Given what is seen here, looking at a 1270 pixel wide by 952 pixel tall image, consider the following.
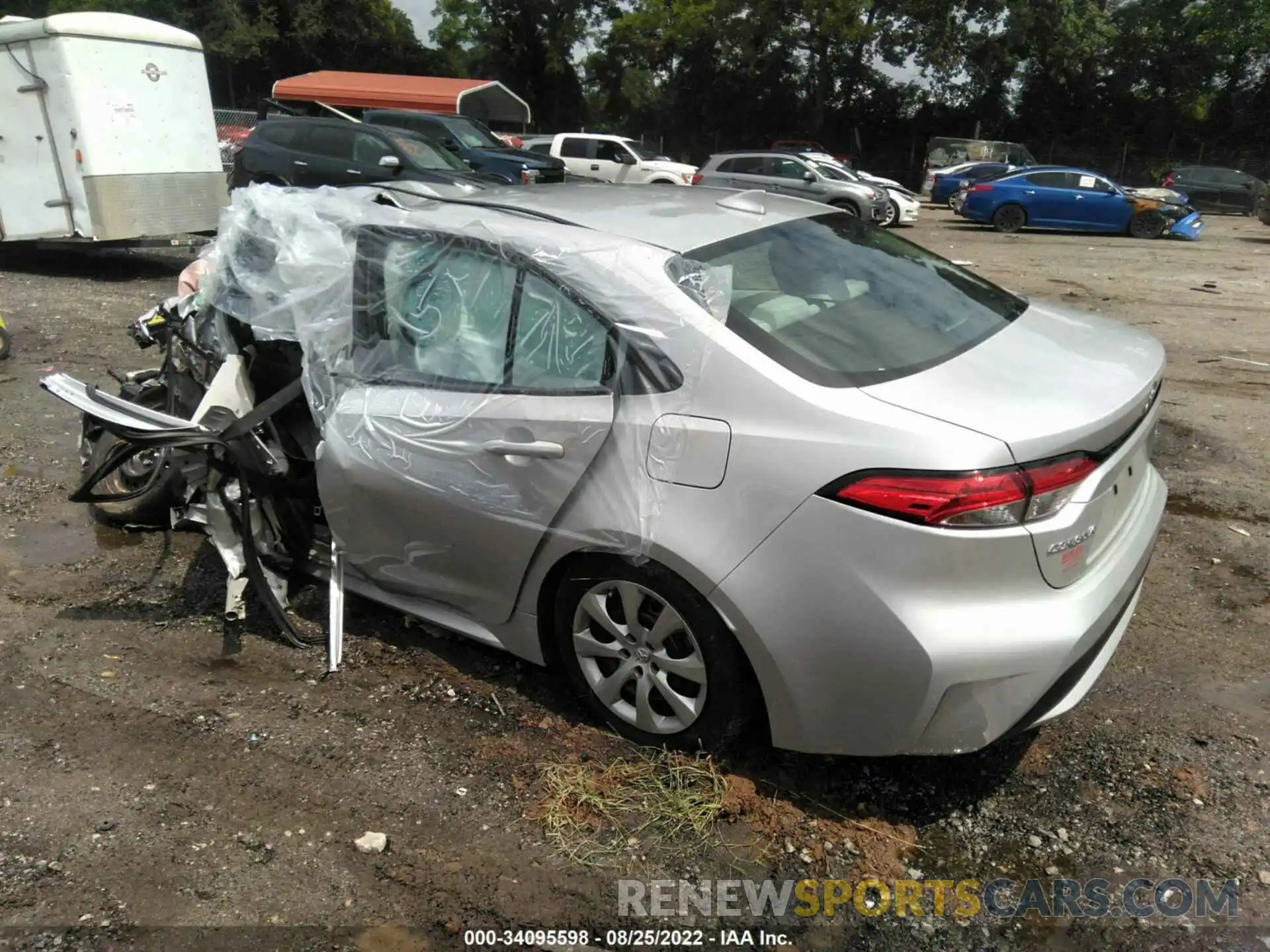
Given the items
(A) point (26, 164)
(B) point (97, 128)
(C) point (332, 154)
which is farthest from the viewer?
(C) point (332, 154)

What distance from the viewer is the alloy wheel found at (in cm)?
265

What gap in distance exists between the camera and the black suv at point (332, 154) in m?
12.1

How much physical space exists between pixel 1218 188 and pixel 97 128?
86.2 ft

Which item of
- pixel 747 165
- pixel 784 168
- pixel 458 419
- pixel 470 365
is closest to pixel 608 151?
pixel 747 165

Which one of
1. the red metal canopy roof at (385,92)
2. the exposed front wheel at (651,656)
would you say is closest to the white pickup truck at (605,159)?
the red metal canopy roof at (385,92)

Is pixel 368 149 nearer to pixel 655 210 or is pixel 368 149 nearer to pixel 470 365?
pixel 655 210

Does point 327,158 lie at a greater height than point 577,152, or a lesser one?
greater

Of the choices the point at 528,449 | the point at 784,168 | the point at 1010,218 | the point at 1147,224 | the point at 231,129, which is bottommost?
the point at 1010,218

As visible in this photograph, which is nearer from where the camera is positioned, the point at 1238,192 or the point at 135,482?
the point at 135,482

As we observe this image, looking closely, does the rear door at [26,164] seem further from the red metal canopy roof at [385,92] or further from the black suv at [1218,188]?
the black suv at [1218,188]

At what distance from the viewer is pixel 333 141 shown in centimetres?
1260

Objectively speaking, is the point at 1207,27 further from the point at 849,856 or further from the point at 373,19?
the point at 849,856

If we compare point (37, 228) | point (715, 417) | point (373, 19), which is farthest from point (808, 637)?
point (373, 19)

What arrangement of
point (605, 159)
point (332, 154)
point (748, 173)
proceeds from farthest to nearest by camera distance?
point (605, 159), point (748, 173), point (332, 154)
